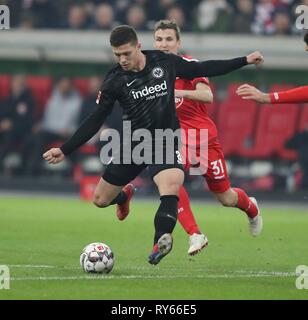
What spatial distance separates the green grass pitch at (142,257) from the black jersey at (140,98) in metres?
1.41

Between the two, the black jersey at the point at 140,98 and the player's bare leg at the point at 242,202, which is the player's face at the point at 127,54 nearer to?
the black jersey at the point at 140,98

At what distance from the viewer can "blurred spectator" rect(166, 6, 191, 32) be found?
24578mm

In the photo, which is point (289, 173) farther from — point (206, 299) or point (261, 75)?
point (206, 299)

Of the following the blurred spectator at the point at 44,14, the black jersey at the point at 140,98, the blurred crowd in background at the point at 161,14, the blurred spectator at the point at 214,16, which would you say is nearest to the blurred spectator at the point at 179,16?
the blurred crowd in background at the point at 161,14

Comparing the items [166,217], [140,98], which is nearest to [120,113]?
[140,98]

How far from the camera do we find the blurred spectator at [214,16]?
80.7ft

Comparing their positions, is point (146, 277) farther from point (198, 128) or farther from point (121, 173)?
point (198, 128)

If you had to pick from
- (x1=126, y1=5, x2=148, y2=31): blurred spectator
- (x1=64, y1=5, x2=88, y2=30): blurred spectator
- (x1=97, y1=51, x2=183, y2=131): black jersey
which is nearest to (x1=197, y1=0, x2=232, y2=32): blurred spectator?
(x1=126, y1=5, x2=148, y2=31): blurred spectator

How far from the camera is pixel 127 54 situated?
1041 cm

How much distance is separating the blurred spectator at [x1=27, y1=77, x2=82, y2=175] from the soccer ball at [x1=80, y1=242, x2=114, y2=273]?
14.2 m

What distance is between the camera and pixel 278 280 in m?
10.1
